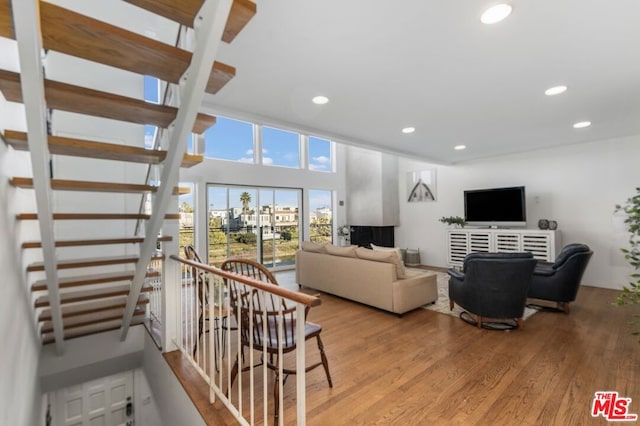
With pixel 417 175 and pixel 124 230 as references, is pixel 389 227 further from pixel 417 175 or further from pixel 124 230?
pixel 124 230

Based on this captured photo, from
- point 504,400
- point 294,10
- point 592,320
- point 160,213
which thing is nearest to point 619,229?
point 592,320

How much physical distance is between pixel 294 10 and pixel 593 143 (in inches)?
231

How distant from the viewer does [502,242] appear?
5.57m

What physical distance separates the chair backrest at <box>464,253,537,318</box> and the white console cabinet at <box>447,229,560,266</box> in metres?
2.41

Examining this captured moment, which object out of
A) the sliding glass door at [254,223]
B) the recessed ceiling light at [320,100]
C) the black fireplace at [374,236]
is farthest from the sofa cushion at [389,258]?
the black fireplace at [374,236]

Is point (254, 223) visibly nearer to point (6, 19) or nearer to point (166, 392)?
point (166, 392)

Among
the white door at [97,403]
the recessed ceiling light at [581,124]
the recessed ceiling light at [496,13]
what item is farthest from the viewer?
the recessed ceiling light at [581,124]

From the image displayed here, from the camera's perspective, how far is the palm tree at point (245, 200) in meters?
6.61

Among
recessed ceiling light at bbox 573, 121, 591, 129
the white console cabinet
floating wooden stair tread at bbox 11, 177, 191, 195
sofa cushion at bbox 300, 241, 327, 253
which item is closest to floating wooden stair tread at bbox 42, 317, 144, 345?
floating wooden stair tread at bbox 11, 177, 191, 195

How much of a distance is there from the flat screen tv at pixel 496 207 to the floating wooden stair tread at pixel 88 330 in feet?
20.1

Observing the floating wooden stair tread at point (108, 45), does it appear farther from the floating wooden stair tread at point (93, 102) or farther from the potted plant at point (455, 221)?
the potted plant at point (455, 221)

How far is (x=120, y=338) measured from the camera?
333 centimetres

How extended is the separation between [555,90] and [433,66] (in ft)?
4.92

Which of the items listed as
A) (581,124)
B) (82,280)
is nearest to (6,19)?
(82,280)
